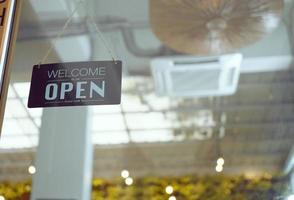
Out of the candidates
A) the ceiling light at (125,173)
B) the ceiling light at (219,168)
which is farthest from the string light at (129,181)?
the ceiling light at (219,168)

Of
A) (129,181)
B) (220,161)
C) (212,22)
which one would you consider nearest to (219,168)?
(220,161)

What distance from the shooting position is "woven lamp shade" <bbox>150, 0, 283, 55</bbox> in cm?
246

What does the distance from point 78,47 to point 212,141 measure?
430 centimetres

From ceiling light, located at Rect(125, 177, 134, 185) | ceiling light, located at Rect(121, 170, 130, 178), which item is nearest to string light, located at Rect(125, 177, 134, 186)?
ceiling light, located at Rect(125, 177, 134, 185)

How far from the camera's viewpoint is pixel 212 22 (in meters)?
2.66

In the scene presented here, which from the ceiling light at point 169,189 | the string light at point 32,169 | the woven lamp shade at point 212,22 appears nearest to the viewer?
the woven lamp shade at point 212,22

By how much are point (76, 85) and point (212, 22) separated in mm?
1601

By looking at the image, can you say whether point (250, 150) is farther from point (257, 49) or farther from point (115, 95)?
point (115, 95)

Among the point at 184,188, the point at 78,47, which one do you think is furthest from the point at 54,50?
the point at 184,188

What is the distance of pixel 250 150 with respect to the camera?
5801 millimetres

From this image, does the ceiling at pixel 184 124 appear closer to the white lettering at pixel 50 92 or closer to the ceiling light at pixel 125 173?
the ceiling light at pixel 125 173

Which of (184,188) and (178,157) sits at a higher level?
(178,157)

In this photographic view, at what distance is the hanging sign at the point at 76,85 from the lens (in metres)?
1.25

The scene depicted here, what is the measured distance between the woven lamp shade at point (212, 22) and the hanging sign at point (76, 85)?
1.29 m
